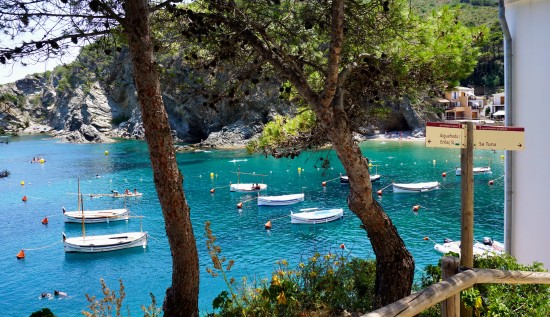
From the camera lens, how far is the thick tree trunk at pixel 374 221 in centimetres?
467

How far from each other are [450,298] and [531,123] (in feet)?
12.1

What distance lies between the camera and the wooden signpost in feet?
11.1

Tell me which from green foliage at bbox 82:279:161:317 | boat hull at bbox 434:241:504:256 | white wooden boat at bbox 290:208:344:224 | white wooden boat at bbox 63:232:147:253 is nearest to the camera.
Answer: green foliage at bbox 82:279:161:317

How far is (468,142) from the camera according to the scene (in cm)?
348

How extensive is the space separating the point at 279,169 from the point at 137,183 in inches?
516

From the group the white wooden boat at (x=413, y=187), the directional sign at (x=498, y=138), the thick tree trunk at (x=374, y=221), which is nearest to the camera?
the directional sign at (x=498, y=138)

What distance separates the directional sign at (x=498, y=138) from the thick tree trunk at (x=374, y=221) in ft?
4.62

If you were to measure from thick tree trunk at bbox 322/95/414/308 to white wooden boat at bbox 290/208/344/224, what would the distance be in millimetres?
19630

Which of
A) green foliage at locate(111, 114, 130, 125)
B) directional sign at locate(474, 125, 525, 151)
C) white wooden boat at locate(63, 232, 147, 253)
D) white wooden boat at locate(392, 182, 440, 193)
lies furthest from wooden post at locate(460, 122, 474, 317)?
green foliage at locate(111, 114, 130, 125)

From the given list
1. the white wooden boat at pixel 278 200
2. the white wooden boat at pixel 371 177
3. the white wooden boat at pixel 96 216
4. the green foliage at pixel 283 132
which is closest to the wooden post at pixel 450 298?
the green foliage at pixel 283 132

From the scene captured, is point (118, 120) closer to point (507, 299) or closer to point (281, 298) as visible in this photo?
point (281, 298)

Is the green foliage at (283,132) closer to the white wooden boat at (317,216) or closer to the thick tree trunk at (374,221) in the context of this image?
the thick tree trunk at (374,221)

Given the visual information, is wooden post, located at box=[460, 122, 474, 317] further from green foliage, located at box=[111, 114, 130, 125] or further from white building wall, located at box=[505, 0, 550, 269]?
green foliage, located at box=[111, 114, 130, 125]

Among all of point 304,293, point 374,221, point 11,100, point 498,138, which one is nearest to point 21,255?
point 11,100
